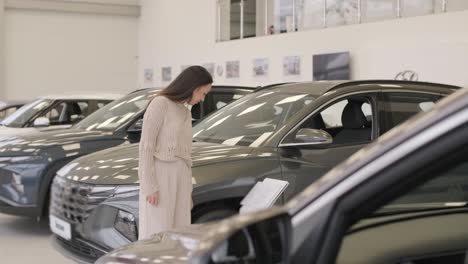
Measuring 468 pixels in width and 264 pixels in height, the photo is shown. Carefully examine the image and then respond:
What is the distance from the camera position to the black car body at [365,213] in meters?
1.33

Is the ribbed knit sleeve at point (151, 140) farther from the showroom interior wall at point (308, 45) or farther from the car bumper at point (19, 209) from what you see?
the showroom interior wall at point (308, 45)

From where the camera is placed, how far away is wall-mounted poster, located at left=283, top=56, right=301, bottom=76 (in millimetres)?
15109

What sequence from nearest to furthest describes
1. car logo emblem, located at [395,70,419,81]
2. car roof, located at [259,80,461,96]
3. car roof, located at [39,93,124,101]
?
car roof, located at [259,80,461,96], car roof, located at [39,93,124,101], car logo emblem, located at [395,70,419,81]

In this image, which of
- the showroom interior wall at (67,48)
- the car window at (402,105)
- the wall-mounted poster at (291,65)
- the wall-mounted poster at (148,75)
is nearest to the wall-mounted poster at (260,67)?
the wall-mounted poster at (291,65)

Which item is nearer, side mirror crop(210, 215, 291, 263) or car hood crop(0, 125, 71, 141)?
side mirror crop(210, 215, 291, 263)

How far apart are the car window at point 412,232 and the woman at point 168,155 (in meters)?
2.31

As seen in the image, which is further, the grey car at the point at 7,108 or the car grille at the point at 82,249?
the grey car at the point at 7,108

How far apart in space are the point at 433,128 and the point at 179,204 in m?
2.95

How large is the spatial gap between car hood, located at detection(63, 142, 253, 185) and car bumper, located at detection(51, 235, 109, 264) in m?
0.43

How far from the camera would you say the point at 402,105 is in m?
5.19

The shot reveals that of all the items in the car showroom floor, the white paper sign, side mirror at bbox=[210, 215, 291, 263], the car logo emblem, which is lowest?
the car showroom floor

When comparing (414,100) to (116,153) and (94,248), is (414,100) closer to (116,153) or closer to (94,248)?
(116,153)

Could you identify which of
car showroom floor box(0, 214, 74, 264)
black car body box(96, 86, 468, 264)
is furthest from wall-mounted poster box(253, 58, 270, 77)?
black car body box(96, 86, 468, 264)

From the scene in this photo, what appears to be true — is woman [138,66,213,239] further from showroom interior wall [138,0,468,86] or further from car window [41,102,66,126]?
showroom interior wall [138,0,468,86]
